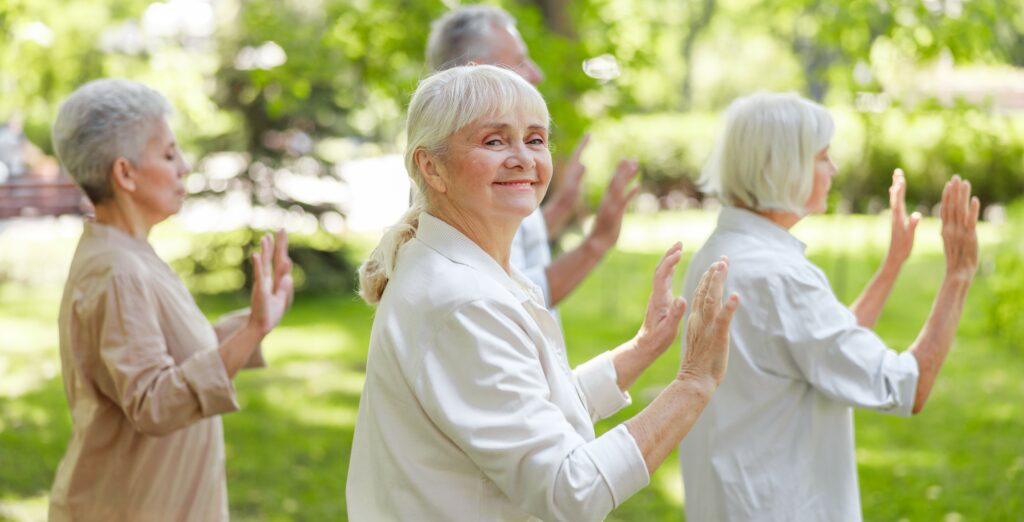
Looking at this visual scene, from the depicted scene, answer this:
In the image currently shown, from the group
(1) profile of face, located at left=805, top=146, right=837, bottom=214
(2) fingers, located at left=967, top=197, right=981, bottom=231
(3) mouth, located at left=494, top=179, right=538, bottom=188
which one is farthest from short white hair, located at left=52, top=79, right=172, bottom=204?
(2) fingers, located at left=967, top=197, right=981, bottom=231

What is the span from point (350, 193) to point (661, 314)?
10.3 metres

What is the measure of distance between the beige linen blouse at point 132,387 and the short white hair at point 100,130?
0.53 feet

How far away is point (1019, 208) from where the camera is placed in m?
12.0

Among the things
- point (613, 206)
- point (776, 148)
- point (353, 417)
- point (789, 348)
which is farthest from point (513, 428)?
point (353, 417)

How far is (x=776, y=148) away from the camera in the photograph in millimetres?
3162

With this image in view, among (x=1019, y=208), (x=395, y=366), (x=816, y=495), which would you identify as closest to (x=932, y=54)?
(x=816, y=495)

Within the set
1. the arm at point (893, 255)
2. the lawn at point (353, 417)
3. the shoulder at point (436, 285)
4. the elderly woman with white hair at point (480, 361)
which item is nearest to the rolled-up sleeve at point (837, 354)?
the arm at point (893, 255)

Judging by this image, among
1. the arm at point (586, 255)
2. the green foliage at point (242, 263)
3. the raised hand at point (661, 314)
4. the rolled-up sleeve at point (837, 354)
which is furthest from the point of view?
the green foliage at point (242, 263)

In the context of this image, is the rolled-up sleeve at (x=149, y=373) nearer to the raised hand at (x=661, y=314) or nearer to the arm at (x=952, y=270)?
the raised hand at (x=661, y=314)

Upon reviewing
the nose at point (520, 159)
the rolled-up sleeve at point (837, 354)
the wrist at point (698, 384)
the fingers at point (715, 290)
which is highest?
the nose at point (520, 159)

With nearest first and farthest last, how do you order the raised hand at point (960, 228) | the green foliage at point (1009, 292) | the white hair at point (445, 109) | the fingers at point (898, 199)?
the white hair at point (445, 109) < the raised hand at point (960, 228) < the fingers at point (898, 199) < the green foliage at point (1009, 292)

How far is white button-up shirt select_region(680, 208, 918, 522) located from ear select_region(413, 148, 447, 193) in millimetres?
1107

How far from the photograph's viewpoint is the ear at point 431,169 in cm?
228

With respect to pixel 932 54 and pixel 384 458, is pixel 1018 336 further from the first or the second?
pixel 384 458
